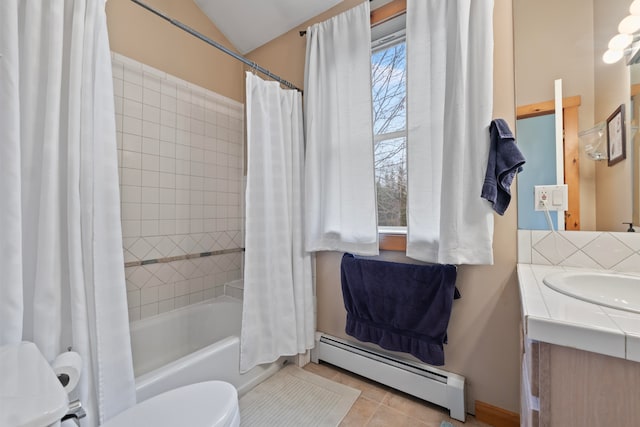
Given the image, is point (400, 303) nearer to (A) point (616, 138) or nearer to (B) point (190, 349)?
(A) point (616, 138)

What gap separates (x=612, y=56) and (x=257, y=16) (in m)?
2.15

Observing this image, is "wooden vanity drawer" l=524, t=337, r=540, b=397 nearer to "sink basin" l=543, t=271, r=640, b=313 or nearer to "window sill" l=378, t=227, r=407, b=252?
"sink basin" l=543, t=271, r=640, b=313

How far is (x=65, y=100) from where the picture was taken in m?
1.02

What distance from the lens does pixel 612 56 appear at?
1134 mm

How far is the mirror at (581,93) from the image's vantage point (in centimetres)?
111

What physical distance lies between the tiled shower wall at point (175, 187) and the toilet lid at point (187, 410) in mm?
994

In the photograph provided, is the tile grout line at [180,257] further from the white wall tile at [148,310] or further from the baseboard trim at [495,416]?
Answer: the baseboard trim at [495,416]

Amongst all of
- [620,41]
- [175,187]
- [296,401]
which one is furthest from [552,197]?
[175,187]

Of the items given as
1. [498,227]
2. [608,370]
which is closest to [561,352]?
[608,370]

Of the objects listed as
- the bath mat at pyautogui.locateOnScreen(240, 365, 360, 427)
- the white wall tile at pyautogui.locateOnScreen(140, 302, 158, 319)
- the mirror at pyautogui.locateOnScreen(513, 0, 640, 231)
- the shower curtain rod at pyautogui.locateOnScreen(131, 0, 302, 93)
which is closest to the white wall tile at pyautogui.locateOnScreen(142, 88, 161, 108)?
the shower curtain rod at pyautogui.locateOnScreen(131, 0, 302, 93)

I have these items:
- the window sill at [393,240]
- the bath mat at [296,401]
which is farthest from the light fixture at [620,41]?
the bath mat at [296,401]

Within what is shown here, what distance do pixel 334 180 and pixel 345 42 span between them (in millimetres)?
895

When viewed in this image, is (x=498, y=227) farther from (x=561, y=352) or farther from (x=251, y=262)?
(x=251, y=262)

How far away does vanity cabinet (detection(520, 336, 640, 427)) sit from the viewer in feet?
1.78
